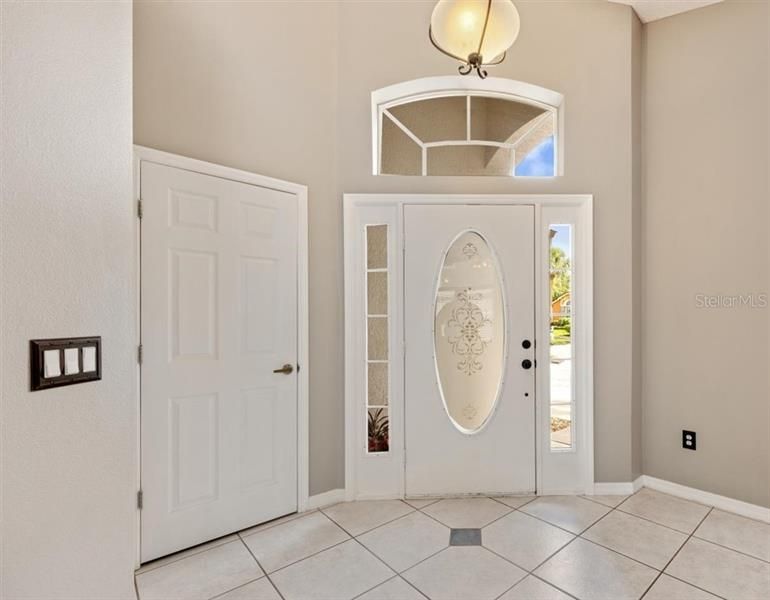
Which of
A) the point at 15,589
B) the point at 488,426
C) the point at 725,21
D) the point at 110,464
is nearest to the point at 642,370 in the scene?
the point at 488,426

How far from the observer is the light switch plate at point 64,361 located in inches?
38.9

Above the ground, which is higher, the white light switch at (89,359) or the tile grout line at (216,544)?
the white light switch at (89,359)

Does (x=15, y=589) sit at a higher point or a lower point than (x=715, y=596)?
higher

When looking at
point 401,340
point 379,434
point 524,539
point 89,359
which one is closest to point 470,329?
point 401,340

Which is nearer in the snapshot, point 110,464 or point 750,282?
point 110,464

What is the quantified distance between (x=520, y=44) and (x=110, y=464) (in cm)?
332

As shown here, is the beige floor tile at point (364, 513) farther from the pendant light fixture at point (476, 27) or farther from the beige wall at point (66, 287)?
the pendant light fixture at point (476, 27)

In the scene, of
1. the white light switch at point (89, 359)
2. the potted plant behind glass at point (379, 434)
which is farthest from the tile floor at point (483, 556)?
the white light switch at point (89, 359)

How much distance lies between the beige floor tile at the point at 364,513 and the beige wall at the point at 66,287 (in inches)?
60.1

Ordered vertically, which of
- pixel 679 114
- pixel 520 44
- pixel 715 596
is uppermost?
pixel 520 44

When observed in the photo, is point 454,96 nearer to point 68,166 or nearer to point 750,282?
point 750,282

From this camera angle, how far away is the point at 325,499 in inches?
107

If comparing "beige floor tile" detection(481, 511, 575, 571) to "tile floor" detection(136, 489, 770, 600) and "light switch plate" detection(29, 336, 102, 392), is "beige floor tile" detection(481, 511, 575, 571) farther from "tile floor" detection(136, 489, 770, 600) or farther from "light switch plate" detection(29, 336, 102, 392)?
"light switch plate" detection(29, 336, 102, 392)

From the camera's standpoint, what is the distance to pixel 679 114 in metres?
2.86
